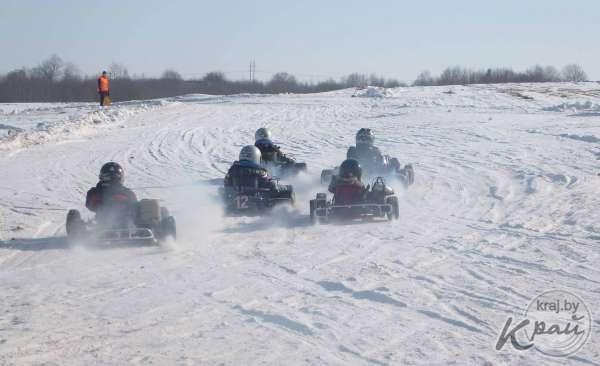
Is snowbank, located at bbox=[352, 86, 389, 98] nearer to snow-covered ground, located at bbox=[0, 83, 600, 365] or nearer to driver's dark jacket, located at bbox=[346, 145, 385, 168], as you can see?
snow-covered ground, located at bbox=[0, 83, 600, 365]

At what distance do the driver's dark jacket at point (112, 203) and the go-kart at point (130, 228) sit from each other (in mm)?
38

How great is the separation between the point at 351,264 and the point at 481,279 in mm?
1719

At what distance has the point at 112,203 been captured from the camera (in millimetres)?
11516

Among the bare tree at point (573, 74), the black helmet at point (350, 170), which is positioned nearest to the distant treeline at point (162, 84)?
the bare tree at point (573, 74)

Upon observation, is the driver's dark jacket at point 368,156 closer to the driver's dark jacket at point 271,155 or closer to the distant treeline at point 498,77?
the driver's dark jacket at point 271,155

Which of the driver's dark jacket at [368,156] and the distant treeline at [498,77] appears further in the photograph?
the distant treeline at [498,77]

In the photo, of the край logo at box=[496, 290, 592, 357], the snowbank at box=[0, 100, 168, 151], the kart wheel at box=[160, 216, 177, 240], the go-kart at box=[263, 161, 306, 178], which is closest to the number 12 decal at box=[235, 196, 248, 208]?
the kart wheel at box=[160, 216, 177, 240]

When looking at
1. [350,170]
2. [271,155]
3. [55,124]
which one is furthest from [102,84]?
[350,170]

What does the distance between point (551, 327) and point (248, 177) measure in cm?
897

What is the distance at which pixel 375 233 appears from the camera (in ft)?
39.1

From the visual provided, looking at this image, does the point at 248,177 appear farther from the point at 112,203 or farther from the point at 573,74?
the point at 573,74

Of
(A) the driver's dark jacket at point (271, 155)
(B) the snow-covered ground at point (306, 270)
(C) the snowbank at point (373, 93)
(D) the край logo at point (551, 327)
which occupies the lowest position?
(B) the snow-covered ground at point (306, 270)

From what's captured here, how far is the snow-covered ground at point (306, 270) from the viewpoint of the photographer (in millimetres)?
6547

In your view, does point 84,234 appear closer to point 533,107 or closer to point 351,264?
point 351,264
